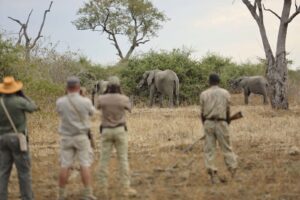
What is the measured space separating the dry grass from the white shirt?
121 centimetres

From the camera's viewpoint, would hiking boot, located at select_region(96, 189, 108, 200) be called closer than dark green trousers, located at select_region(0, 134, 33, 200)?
No

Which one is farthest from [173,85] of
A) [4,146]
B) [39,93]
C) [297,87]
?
[4,146]

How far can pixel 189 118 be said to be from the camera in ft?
64.9

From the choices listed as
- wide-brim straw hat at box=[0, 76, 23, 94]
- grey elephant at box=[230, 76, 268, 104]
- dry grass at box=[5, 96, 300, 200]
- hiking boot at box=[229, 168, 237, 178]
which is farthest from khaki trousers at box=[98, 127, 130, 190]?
grey elephant at box=[230, 76, 268, 104]

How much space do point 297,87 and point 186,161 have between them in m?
22.8

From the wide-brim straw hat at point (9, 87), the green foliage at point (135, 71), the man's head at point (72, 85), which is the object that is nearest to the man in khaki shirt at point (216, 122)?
the man's head at point (72, 85)

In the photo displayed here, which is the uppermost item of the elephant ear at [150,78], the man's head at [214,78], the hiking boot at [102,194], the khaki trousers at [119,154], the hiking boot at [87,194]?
the elephant ear at [150,78]

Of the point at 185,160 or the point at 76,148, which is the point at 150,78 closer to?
the point at 185,160

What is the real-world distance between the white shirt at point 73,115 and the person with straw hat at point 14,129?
42 centimetres

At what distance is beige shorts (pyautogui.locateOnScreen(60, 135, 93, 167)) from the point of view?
904 centimetres

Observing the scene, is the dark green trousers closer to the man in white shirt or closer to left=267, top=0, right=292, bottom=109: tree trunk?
the man in white shirt

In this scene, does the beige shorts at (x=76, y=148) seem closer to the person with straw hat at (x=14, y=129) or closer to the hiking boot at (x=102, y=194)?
the person with straw hat at (x=14, y=129)

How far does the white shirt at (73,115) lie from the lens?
9078mm

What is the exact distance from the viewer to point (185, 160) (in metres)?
12.7
